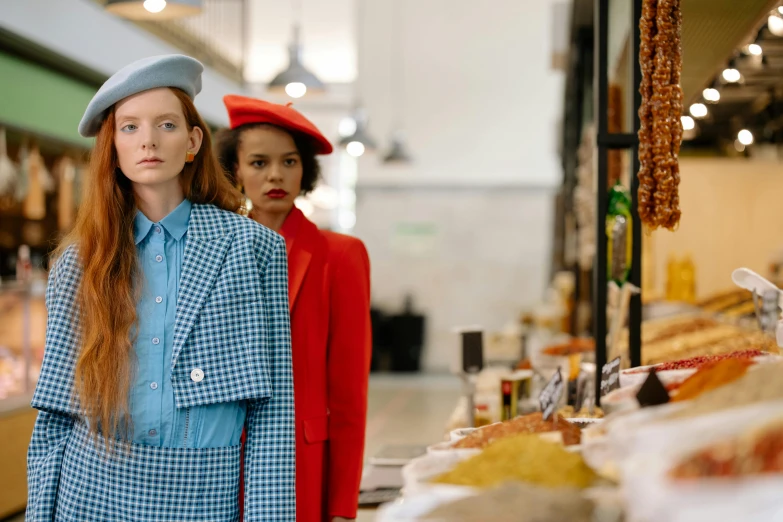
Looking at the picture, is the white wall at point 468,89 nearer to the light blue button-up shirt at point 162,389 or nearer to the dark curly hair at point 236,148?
the dark curly hair at point 236,148

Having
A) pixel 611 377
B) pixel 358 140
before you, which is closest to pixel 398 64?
pixel 358 140

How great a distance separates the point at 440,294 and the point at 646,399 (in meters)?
13.6

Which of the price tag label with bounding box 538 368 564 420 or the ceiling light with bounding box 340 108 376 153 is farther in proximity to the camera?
the ceiling light with bounding box 340 108 376 153

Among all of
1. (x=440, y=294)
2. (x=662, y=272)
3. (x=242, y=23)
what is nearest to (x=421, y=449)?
(x=662, y=272)

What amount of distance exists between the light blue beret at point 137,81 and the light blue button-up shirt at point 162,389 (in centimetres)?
30

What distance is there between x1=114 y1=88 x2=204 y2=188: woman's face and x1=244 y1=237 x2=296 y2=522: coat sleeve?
32cm

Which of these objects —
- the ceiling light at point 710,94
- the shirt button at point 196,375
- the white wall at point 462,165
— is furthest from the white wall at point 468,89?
the shirt button at point 196,375

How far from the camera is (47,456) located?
2.03 m

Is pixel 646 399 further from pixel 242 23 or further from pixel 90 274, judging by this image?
pixel 242 23

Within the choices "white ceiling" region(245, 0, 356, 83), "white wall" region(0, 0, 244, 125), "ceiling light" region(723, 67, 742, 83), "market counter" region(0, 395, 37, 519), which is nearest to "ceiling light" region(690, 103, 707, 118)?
"ceiling light" region(723, 67, 742, 83)

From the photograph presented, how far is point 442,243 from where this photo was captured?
15.0 metres

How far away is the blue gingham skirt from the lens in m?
1.97

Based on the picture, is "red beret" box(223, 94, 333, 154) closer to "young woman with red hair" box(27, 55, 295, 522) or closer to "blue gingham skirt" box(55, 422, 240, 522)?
"young woman with red hair" box(27, 55, 295, 522)

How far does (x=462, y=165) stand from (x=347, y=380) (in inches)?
503
